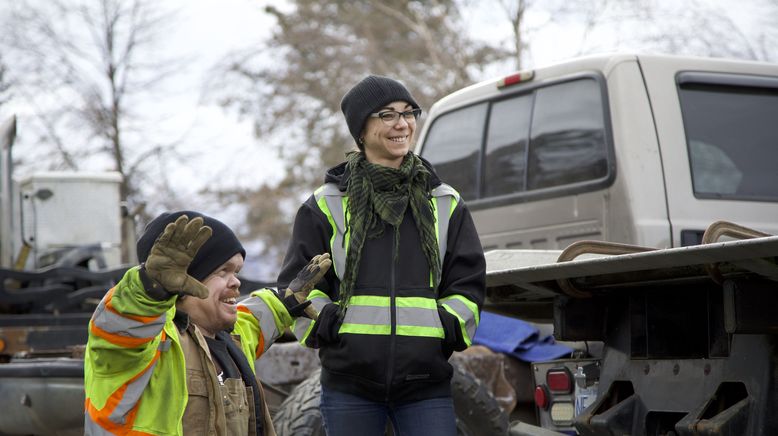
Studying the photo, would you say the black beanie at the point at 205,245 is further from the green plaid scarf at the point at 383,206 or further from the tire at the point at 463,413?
the tire at the point at 463,413

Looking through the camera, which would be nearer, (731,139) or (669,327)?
(669,327)

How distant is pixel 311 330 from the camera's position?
377 centimetres

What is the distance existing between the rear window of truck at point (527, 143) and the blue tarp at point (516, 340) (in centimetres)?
70

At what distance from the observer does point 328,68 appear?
22188 mm

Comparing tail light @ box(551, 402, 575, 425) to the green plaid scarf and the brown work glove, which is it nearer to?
the green plaid scarf

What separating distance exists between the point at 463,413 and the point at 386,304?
1.74 m

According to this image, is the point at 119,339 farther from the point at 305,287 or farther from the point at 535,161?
the point at 535,161

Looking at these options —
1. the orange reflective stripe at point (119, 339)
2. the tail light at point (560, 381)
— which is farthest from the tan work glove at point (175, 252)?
the tail light at point (560, 381)

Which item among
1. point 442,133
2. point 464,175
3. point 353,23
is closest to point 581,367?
point 464,175

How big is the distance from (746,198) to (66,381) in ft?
12.0

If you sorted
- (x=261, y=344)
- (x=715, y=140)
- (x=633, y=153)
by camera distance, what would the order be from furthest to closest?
(x=715, y=140) < (x=633, y=153) < (x=261, y=344)

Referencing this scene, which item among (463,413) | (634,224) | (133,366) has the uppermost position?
(634,224)

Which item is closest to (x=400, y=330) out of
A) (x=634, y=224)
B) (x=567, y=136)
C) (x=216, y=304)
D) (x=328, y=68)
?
(x=216, y=304)

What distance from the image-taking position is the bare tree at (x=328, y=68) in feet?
65.6
